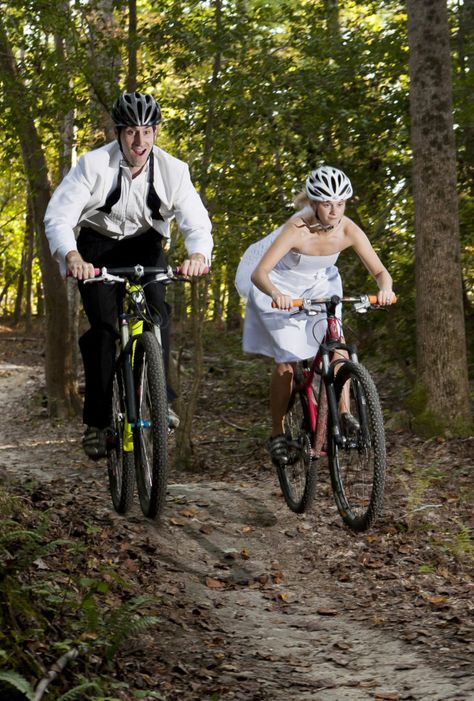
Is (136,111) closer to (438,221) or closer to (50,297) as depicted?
(438,221)

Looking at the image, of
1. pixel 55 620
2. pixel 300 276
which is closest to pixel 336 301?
pixel 300 276

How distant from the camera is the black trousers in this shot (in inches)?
245

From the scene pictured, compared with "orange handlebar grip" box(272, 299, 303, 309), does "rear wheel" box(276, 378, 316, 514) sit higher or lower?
lower

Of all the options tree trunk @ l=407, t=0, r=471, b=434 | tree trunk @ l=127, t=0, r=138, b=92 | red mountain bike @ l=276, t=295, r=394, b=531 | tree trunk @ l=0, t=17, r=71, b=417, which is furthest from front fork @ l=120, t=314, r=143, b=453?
tree trunk @ l=0, t=17, r=71, b=417

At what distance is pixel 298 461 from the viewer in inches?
292

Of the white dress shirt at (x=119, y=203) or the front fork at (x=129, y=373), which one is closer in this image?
the white dress shirt at (x=119, y=203)

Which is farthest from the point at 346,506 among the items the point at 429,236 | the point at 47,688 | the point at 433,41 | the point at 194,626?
the point at 433,41

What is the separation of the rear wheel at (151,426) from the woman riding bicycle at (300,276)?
105cm

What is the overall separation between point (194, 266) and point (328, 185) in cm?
117

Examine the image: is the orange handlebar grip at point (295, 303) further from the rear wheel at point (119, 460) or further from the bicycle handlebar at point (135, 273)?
the rear wheel at point (119, 460)

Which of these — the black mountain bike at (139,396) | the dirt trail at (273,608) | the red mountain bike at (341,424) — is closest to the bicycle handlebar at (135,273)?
the black mountain bike at (139,396)

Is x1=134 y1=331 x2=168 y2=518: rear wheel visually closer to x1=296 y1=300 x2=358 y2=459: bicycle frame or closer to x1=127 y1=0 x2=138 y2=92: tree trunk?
x1=296 y1=300 x2=358 y2=459: bicycle frame

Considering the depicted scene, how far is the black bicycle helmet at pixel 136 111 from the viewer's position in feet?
18.8

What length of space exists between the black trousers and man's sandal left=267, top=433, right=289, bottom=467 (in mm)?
1528
